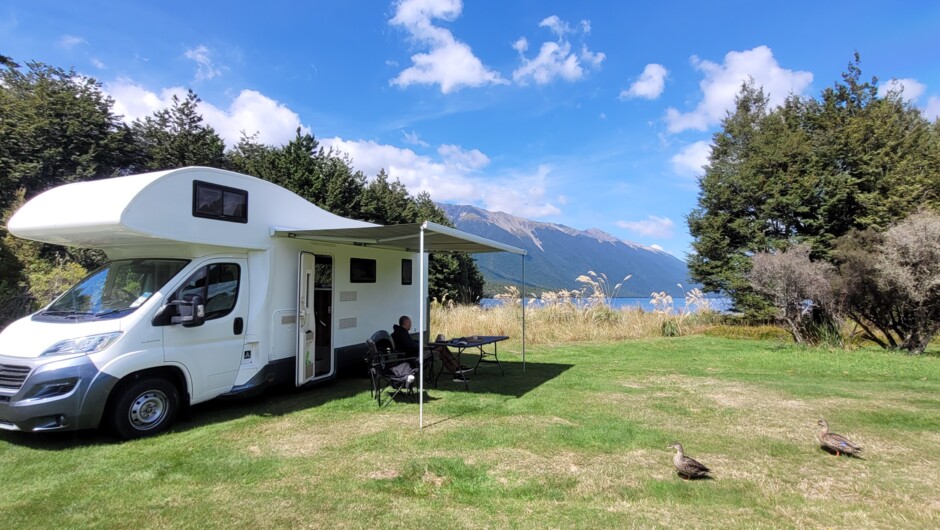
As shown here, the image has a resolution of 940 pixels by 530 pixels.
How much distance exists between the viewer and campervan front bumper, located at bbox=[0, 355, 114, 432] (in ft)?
13.9

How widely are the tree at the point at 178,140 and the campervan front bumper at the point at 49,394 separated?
17.7 m

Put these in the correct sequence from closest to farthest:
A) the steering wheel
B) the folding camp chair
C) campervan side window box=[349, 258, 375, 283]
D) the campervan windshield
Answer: the campervan windshield → the steering wheel → the folding camp chair → campervan side window box=[349, 258, 375, 283]

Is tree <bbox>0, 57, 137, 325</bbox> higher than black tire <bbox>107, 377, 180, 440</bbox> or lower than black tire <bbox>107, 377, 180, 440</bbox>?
higher

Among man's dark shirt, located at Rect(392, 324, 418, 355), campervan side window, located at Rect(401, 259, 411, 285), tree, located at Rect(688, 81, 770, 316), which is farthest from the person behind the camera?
tree, located at Rect(688, 81, 770, 316)

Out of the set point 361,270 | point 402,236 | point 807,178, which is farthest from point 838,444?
point 807,178

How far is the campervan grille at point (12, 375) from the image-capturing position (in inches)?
169

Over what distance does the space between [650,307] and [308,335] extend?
1152cm

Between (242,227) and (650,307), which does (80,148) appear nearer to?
(242,227)

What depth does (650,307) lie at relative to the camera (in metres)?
15.3

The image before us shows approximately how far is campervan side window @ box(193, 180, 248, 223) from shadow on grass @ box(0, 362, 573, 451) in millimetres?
2174

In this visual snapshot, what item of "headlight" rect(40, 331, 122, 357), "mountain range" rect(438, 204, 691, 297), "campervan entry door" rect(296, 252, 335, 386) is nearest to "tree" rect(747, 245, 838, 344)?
"campervan entry door" rect(296, 252, 335, 386)

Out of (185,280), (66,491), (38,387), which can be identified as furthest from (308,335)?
(66,491)

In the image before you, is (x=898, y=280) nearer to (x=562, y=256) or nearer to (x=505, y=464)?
(x=505, y=464)

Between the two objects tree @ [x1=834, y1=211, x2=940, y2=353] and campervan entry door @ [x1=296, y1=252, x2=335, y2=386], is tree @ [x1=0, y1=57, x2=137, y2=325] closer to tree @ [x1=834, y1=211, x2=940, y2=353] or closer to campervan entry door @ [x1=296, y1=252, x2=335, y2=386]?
campervan entry door @ [x1=296, y1=252, x2=335, y2=386]
